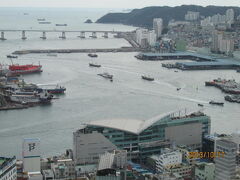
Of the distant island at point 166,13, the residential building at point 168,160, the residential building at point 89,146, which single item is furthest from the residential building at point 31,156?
the distant island at point 166,13

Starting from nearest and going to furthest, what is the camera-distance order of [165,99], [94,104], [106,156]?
[106,156]
[94,104]
[165,99]

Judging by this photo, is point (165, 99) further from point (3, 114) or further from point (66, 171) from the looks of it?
point (66, 171)

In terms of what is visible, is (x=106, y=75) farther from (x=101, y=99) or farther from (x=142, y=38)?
(x=142, y=38)

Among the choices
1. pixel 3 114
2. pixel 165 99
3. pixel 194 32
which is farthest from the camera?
pixel 194 32

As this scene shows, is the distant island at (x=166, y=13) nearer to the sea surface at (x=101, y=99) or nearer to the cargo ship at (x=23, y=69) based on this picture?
the sea surface at (x=101, y=99)

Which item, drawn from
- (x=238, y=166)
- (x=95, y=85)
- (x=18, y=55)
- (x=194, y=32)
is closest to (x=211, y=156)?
(x=238, y=166)
